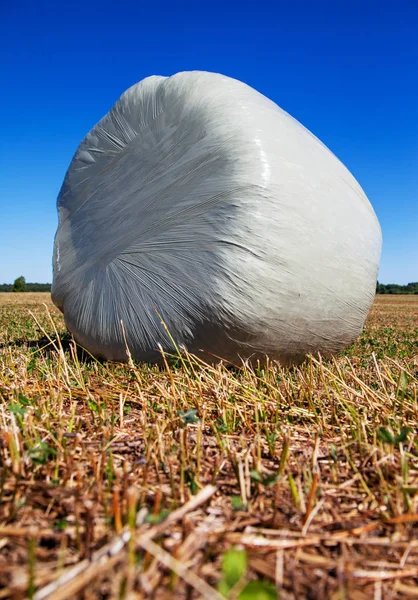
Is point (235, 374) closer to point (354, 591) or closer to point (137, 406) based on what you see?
point (137, 406)

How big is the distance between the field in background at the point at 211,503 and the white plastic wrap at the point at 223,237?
3.03 feet

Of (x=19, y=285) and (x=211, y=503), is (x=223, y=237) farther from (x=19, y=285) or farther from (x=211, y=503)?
(x=19, y=285)

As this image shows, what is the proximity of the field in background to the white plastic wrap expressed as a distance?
92 centimetres

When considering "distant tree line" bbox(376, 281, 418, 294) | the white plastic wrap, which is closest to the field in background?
the white plastic wrap

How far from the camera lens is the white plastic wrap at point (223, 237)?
3219 mm

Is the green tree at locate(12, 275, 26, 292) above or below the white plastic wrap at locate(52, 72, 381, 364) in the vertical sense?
above

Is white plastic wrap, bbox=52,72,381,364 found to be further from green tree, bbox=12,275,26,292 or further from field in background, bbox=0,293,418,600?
green tree, bbox=12,275,26,292

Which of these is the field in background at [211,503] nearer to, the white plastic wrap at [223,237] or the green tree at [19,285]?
the white plastic wrap at [223,237]

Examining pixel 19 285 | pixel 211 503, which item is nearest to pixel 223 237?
pixel 211 503

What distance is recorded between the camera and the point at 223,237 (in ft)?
10.5

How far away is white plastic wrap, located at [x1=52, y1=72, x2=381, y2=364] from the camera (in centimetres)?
322

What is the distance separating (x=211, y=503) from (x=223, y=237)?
2050 mm

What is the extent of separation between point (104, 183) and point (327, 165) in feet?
6.16

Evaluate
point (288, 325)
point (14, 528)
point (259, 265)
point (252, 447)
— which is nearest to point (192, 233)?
point (259, 265)
